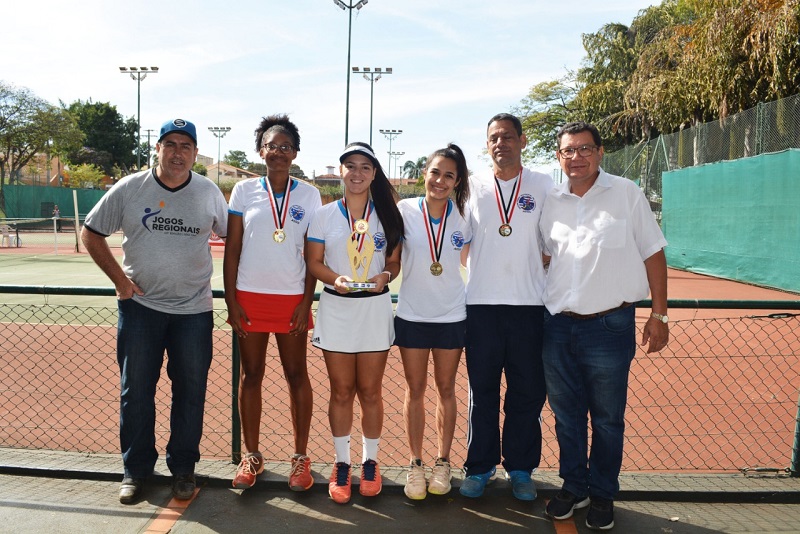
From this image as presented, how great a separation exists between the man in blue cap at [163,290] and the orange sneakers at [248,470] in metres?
0.26

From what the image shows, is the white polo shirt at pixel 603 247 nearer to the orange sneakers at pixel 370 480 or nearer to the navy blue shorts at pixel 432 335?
the navy blue shorts at pixel 432 335

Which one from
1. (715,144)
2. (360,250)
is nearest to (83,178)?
(715,144)

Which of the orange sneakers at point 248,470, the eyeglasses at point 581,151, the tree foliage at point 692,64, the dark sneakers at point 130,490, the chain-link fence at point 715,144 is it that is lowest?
the dark sneakers at point 130,490

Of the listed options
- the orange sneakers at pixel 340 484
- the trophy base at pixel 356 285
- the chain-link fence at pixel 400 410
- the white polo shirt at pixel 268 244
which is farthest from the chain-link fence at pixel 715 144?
the orange sneakers at pixel 340 484

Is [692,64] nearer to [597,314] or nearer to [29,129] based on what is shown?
[597,314]

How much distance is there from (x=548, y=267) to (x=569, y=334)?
0.43 metres

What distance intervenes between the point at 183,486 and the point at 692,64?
858 inches

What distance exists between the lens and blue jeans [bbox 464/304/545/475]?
3.70 m

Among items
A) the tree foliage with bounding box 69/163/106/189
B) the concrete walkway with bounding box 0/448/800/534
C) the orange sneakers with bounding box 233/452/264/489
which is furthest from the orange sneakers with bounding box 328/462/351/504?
the tree foliage with bounding box 69/163/106/189

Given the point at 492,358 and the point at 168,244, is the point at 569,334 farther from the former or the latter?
the point at 168,244

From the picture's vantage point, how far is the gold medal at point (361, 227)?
361 centimetres

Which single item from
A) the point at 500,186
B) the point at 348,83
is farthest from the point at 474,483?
the point at 348,83

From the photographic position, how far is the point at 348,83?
3073 cm

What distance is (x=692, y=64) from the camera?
21.1 meters
